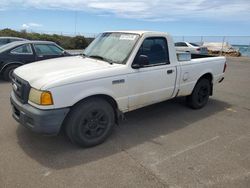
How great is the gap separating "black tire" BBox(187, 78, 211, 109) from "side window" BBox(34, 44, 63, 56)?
5755 millimetres

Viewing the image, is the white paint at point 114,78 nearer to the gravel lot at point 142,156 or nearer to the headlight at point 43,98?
the headlight at point 43,98

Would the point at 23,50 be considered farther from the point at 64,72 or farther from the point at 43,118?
the point at 43,118

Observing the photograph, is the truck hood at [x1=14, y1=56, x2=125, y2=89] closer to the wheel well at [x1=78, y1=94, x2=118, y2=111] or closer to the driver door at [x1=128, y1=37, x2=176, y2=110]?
the wheel well at [x1=78, y1=94, x2=118, y2=111]

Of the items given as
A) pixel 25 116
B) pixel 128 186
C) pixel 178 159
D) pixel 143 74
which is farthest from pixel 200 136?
pixel 25 116

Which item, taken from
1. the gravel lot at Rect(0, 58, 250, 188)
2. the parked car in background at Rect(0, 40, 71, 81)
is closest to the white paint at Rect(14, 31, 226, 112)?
the gravel lot at Rect(0, 58, 250, 188)

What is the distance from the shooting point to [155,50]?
4.75 m

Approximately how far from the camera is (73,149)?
3906mm

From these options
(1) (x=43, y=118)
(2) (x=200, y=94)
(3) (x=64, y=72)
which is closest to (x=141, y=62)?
(3) (x=64, y=72)

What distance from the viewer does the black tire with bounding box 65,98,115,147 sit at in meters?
3.71

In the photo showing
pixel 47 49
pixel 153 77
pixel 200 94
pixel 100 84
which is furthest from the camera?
pixel 47 49

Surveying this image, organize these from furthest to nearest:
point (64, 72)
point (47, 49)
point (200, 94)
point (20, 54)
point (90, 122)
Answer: point (47, 49) < point (20, 54) < point (200, 94) < point (90, 122) < point (64, 72)

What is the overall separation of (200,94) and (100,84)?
315cm

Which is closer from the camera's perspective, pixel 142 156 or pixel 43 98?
pixel 43 98

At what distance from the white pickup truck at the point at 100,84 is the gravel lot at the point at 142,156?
0.44 m
